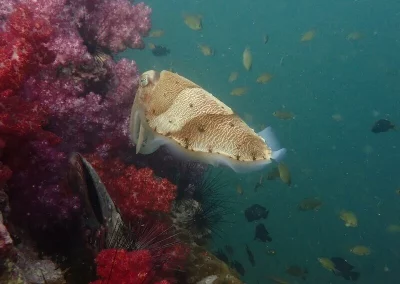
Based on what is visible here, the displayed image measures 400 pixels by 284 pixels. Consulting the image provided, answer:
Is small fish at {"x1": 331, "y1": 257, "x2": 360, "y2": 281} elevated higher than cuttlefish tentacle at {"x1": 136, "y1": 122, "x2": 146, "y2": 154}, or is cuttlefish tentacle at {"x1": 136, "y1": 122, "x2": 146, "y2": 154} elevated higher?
cuttlefish tentacle at {"x1": 136, "y1": 122, "x2": 146, "y2": 154}

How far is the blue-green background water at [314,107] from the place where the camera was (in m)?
33.5

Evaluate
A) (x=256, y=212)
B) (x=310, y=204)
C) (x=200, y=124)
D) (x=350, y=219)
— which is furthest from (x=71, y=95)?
(x=350, y=219)

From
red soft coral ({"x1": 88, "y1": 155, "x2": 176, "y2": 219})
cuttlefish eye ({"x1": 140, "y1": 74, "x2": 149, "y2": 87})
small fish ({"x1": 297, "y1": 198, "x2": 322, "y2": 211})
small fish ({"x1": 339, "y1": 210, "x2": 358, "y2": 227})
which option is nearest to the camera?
cuttlefish eye ({"x1": 140, "y1": 74, "x2": 149, "y2": 87})

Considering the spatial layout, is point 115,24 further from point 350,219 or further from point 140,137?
point 350,219

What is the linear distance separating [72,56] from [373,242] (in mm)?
47289

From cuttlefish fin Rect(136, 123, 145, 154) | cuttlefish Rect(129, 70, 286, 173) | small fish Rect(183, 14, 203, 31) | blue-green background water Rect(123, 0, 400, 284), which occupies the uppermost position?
small fish Rect(183, 14, 203, 31)

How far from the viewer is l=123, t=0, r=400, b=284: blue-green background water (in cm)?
3353

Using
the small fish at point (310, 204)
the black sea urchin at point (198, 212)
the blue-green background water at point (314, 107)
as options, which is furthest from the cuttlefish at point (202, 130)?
the blue-green background water at point (314, 107)

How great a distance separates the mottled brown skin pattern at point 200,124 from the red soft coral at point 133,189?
172 cm

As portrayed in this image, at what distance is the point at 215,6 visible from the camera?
110 meters

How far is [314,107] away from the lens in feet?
289

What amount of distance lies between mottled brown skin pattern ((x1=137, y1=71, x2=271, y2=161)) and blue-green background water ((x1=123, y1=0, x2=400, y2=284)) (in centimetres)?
1827

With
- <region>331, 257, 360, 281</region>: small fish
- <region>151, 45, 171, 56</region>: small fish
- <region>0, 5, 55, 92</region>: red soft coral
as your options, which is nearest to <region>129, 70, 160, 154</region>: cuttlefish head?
<region>0, 5, 55, 92</region>: red soft coral

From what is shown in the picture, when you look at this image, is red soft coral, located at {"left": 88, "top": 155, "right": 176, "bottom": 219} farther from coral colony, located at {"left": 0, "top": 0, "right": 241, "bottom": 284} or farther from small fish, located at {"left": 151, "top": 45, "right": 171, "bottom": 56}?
small fish, located at {"left": 151, "top": 45, "right": 171, "bottom": 56}
